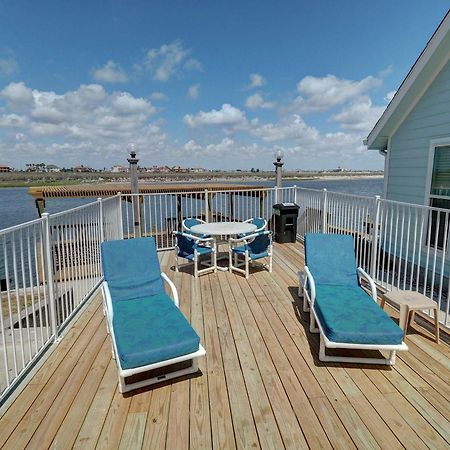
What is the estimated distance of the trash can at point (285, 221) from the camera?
6952 millimetres

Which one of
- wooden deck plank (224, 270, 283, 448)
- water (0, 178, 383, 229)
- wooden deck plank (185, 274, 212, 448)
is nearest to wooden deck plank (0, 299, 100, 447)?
wooden deck plank (185, 274, 212, 448)

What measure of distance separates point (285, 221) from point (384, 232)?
220cm

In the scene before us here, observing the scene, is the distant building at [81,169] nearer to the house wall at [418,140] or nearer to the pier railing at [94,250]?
the pier railing at [94,250]

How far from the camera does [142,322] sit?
2494 mm

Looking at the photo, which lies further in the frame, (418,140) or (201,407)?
(418,140)

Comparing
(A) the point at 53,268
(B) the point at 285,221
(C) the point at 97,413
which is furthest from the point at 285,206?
(C) the point at 97,413

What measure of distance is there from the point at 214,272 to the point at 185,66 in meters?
12.7

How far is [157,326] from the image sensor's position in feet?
7.94

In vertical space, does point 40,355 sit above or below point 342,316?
below

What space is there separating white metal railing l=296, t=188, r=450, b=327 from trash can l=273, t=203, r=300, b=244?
300mm

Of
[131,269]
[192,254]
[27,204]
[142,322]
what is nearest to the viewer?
[142,322]

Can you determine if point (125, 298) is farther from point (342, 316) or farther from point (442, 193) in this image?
point (442, 193)

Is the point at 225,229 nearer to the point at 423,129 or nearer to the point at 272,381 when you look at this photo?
the point at 272,381

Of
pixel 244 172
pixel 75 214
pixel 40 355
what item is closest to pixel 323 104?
pixel 75 214
